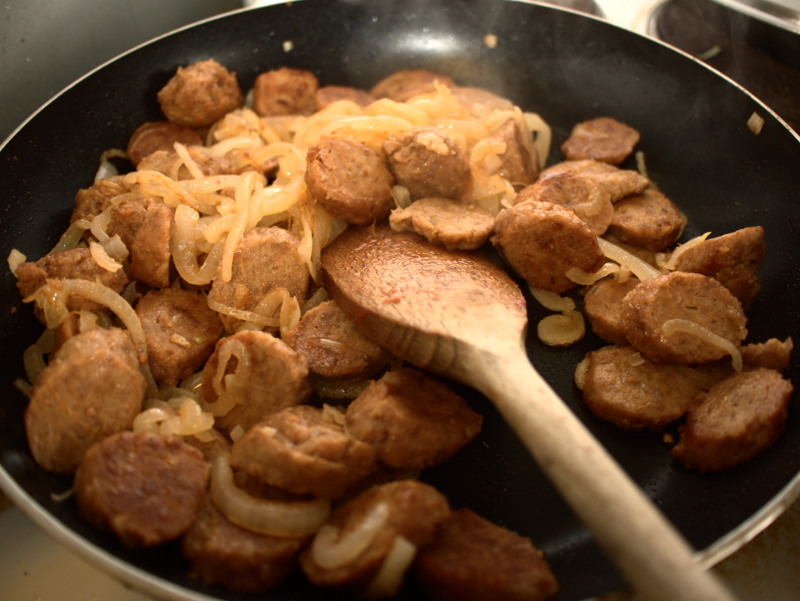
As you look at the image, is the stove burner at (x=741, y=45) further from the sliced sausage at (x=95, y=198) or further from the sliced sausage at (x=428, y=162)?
the sliced sausage at (x=95, y=198)

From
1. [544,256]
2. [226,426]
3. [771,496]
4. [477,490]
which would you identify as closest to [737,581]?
[771,496]

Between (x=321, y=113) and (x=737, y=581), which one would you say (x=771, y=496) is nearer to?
(x=737, y=581)

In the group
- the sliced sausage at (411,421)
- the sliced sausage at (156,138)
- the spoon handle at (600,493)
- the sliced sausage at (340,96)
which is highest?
the sliced sausage at (340,96)

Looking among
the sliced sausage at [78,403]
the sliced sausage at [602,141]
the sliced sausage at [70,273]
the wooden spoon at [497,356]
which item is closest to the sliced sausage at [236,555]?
the sliced sausage at [78,403]

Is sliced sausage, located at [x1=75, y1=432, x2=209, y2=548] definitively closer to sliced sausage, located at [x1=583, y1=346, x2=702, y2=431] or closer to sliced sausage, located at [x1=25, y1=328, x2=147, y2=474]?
sliced sausage, located at [x1=25, y1=328, x2=147, y2=474]

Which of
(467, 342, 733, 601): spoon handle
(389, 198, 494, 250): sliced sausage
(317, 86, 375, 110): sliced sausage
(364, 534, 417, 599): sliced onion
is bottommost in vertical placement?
(364, 534, 417, 599): sliced onion

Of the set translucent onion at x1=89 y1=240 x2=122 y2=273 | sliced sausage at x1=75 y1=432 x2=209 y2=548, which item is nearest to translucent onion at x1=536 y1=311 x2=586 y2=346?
sliced sausage at x1=75 y1=432 x2=209 y2=548
